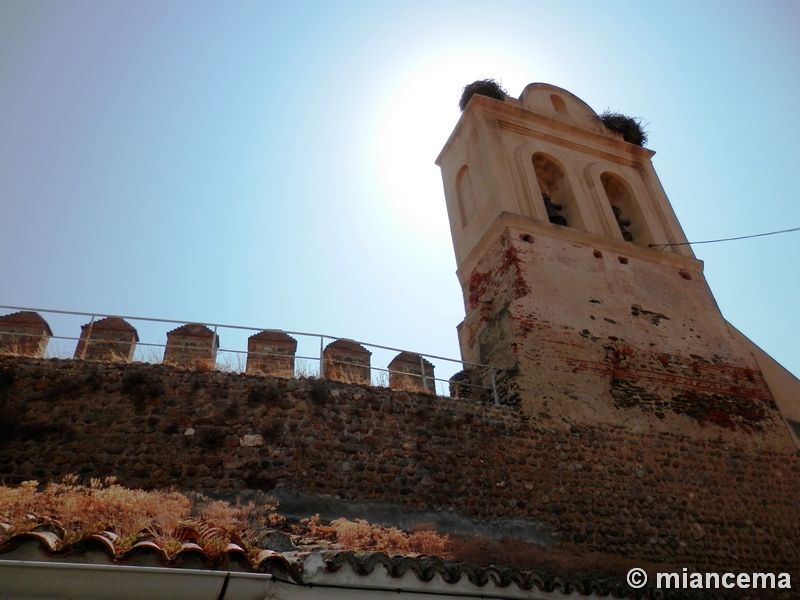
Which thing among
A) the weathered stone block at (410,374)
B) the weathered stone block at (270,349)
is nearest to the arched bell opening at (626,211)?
the weathered stone block at (410,374)

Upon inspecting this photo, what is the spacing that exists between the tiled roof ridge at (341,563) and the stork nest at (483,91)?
1146cm

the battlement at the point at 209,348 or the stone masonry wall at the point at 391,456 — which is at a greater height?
the battlement at the point at 209,348

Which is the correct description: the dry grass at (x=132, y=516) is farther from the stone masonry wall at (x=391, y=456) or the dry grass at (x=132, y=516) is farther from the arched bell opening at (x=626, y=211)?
the arched bell opening at (x=626, y=211)

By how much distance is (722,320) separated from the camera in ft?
41.6

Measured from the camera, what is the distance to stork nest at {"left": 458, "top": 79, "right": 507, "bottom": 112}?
48.4ft

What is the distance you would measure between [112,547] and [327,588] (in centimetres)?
149

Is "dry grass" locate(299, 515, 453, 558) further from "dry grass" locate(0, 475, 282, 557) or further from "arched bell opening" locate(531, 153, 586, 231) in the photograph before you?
"arched bell opening" locate(531, 153, 586, 231)

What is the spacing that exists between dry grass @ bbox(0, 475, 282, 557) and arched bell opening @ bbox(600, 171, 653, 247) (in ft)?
33.9

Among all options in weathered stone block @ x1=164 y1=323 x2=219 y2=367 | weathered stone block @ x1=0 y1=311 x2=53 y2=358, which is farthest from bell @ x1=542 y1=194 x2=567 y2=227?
weathered stone block @ x1=0 y1=311 x2=53 y2=358

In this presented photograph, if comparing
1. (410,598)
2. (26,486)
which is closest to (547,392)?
(410,598)

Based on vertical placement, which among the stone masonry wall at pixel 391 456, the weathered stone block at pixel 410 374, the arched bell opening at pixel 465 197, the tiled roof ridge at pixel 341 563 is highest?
the arched bell opening at pixel 465 197

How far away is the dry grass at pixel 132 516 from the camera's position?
14.0 feet

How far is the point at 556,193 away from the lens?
14.5 m

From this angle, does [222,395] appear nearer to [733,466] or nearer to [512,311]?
[512,311]
